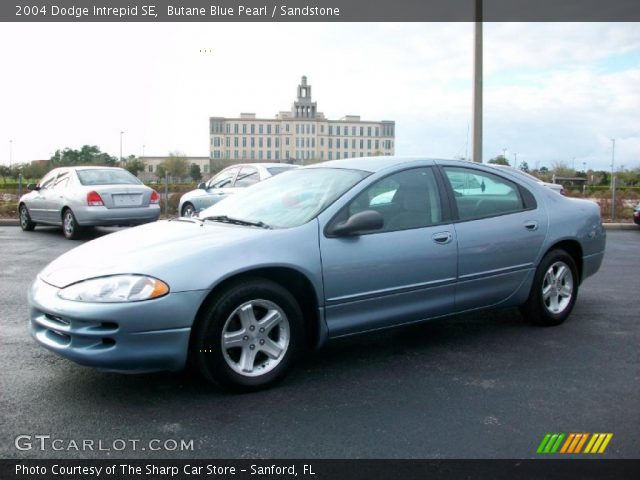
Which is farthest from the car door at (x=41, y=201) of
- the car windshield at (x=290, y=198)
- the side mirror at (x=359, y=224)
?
the side mirror at (x=359, y=224)

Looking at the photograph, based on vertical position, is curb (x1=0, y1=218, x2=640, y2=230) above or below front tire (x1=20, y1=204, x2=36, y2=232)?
below

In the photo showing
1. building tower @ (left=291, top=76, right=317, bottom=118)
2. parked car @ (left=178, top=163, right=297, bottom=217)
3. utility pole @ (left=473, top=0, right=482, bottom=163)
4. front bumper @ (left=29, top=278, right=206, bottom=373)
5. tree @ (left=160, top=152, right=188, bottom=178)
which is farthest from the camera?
building tower @ (left=291, top=76, right=317, bottom=118)

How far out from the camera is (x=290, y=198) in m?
4.55

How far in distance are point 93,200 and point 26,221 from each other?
3157mm

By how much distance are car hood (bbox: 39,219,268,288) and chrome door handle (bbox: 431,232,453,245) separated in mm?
1270

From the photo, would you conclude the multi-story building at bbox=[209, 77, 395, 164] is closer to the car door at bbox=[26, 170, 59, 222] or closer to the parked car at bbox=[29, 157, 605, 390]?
the car door at bbox=[26, 170, 59, 222]

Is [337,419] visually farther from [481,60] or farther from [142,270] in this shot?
[481,60]

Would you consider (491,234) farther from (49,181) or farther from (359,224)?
(49,181)

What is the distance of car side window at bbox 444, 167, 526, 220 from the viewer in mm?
4762

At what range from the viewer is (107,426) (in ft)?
10.6

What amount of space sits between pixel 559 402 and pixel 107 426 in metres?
2.54

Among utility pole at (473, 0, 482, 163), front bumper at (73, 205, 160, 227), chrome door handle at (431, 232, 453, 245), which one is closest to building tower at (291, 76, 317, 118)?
utility pole at (473, 0, 482, 163)
